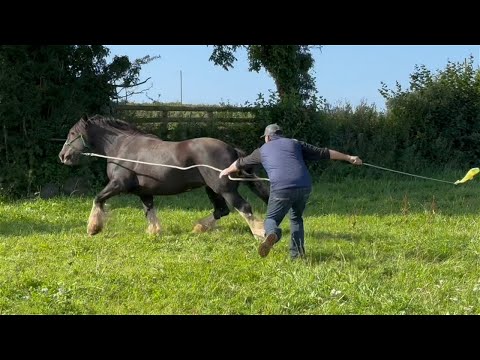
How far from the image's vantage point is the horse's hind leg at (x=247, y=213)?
846 centimetres

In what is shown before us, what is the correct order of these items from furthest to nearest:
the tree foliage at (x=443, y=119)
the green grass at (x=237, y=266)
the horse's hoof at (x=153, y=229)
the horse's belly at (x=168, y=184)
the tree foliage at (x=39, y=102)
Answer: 1. the tree foliage at (x=443, y=119)
2. the tree foliage at (x=39, y=102)
3. the horse's hoof at (x=153, y=229)
4. the horse's belly at (x=168, y=184)
5. the green grass at (x=237, y=266)

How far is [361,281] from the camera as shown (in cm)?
611

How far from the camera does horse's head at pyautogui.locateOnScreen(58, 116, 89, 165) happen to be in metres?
10.3

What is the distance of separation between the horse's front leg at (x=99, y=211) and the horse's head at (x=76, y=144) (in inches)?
41.9

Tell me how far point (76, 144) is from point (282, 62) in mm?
11520

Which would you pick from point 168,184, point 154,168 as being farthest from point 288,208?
point 154,168

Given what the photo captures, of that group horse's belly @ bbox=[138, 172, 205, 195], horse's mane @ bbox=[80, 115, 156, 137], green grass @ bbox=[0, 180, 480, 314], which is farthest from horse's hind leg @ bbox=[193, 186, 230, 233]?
horse's mane @ bbox=[80, 115, 156, 137]

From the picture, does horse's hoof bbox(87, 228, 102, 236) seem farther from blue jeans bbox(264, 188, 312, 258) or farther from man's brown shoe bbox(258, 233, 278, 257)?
man's brown shoe bbox(258, 233, 278, 257)

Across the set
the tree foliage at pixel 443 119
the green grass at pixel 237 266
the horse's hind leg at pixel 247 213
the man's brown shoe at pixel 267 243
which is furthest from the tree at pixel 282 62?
the man's brown shoe at pixel 267 243

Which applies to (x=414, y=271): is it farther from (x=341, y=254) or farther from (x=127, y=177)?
(x=127, y=177)

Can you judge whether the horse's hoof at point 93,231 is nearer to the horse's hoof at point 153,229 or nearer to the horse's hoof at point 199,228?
the horse's hoof at point 153,229

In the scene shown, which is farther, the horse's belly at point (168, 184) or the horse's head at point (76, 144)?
the horse's head at point (76, 144)

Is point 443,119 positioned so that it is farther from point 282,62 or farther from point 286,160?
point 286,160

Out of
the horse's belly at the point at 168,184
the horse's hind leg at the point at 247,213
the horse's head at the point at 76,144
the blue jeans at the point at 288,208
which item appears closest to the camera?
the blue jeans at the point at 288,208
